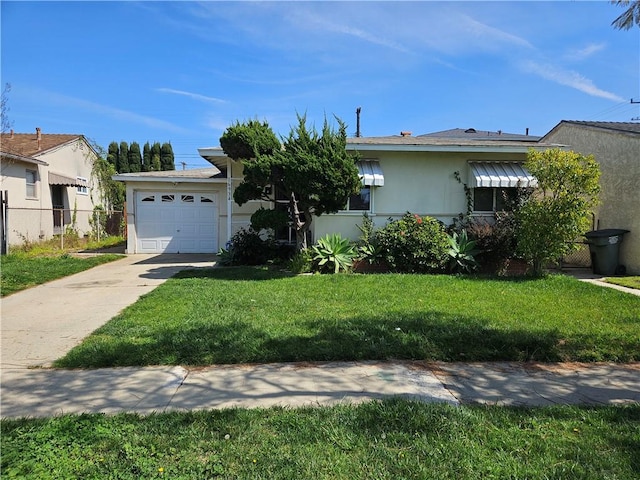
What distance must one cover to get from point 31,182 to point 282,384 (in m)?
19.4

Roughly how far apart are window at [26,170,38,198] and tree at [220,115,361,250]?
1268 centimetres

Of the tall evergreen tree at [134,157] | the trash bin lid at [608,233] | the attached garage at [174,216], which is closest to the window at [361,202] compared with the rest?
the attached garage at [174,216]

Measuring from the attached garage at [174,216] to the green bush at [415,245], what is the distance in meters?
7.54

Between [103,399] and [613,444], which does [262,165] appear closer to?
[103,399]

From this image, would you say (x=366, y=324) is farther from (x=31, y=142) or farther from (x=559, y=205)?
(x=31, y=142)

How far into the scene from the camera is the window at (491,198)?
40.5 feet

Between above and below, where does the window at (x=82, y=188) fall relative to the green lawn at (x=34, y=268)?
above

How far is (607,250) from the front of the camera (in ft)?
36.7

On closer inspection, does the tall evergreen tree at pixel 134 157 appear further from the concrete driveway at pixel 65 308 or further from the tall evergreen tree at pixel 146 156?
the concrete driveway at pixel 65 308

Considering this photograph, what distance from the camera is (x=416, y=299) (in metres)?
7.39

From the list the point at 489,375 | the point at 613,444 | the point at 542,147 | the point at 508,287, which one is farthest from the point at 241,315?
the point at 542,147

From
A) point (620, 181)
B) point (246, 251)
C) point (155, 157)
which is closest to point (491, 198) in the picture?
point (620, 181)

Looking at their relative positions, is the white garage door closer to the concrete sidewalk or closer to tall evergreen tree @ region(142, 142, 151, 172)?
the concrete sidewalk

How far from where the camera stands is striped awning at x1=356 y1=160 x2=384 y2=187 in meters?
11.5
